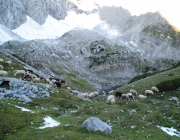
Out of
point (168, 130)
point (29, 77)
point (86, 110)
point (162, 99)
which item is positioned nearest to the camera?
point (168, 130)

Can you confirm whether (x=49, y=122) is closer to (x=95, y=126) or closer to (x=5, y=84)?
(x=95, y=126)

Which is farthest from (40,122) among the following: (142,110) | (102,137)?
(142,110)

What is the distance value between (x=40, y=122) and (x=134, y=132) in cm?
1081

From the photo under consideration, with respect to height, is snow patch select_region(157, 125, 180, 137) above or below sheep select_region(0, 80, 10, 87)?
below

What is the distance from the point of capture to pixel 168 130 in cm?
2931

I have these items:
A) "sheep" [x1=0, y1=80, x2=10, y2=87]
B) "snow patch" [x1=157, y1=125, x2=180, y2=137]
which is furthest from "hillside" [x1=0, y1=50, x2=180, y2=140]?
"sheep" [x1=0, y1=80, x2=10, y2=87]

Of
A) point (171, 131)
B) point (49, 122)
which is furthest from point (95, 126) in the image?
point (171, 131)

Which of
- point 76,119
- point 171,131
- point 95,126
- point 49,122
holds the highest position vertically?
point 95,126

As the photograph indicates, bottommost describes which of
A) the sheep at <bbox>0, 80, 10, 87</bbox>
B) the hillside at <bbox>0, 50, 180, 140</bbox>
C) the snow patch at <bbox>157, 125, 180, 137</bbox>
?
the snow patch at <bbox>157, 125, 180, 137</bbox>

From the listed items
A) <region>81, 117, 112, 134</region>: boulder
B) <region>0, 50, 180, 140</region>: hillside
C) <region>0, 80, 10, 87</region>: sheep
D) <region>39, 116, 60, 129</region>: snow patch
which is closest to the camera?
<region>0, 50, 180, 140</region>: hillside

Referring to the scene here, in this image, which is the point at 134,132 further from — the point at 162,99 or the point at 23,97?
the point at 162,99

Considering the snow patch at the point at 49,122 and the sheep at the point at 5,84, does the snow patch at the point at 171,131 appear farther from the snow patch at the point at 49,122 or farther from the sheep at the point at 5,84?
the sheep at the point at 5,84

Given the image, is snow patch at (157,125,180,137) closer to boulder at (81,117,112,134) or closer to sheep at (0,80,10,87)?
boulder at (81,117,112,134)

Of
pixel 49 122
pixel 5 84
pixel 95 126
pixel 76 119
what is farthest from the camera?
pixel 5 84
